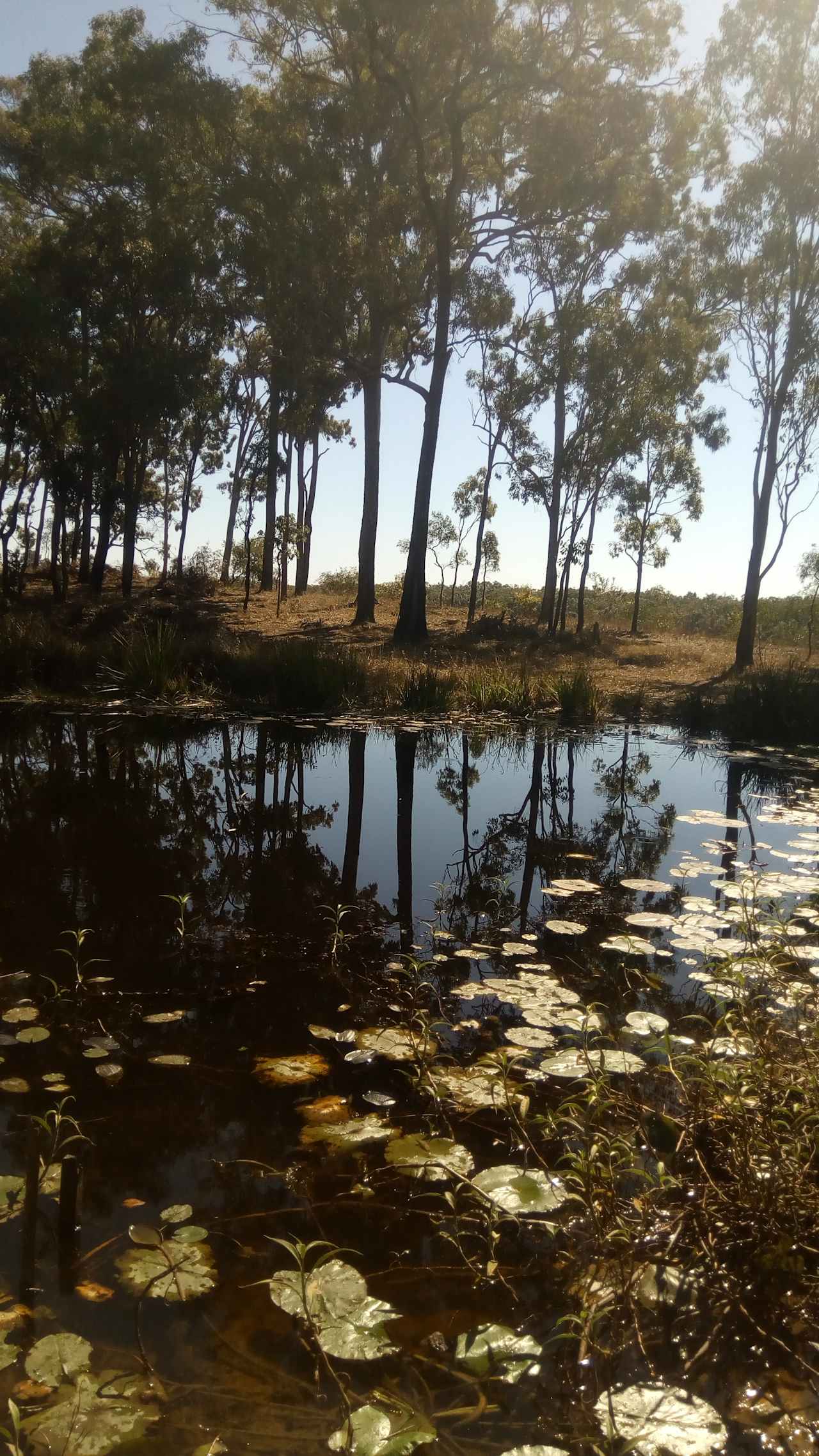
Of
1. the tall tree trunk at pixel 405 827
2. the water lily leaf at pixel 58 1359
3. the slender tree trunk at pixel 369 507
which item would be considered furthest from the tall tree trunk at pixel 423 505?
the water lily leaf at pixel 58 1359

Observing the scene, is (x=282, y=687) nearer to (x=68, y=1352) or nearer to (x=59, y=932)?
(x=59, y=932)

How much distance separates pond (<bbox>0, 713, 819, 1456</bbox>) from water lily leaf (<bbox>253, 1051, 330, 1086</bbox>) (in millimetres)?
13

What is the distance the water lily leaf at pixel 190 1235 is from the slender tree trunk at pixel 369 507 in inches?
724

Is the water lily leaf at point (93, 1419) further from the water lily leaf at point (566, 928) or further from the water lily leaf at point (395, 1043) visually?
the water lily leaf at point (566, 928)

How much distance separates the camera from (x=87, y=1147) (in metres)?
2.28

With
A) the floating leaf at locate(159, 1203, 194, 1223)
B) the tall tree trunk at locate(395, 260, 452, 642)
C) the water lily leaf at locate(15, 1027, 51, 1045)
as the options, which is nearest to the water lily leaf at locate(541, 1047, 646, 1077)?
the floating leaf at locate(159, 1203, 194, 1223)

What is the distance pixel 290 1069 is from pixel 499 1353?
1.16m

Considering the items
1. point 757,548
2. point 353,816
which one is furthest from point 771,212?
point 353,816

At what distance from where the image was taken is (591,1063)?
257 cm

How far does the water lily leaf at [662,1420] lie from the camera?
4.99ft

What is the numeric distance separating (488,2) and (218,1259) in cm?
1767

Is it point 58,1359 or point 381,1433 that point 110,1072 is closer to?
point 58,1359

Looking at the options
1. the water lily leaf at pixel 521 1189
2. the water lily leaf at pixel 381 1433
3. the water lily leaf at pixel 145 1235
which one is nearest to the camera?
the water lily leaf at pixel 381 1433

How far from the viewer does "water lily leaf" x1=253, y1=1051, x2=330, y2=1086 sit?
2.67 m
